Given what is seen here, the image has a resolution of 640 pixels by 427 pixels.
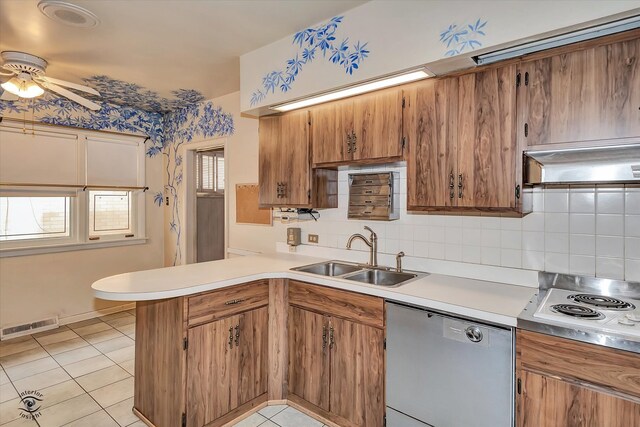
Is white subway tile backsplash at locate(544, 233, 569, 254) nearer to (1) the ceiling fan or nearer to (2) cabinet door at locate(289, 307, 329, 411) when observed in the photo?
(2) cabinet door at locate(289, 307, 329, 411)

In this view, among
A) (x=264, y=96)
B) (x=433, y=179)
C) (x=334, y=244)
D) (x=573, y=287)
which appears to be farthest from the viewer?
(x=334, y=244)

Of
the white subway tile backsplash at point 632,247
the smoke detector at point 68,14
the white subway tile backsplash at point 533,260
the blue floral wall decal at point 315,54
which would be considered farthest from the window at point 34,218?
the white subway tile backsplash at point 632,247

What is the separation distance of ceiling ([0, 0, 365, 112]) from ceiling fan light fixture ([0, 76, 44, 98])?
26 cm

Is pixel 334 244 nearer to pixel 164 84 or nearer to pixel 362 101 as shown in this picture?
pixel 362 101

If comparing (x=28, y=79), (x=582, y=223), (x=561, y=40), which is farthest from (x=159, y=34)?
(x=582, y=223)

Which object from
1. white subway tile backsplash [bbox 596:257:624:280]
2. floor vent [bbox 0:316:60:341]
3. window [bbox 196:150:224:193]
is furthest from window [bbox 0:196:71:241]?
white subway tile backsplash [bbox 596:257:624:280]

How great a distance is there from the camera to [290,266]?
104 inches

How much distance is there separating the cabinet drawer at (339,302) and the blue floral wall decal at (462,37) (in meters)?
1.42

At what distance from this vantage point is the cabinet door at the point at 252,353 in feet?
7.55

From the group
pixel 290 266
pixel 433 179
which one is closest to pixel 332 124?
pixel 433 179

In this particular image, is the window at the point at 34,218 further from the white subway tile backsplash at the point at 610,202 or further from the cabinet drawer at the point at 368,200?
the white subway tile backsplash at the point at 610,202

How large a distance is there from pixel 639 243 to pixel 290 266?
2072 millimetres

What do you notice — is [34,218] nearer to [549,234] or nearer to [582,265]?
[549,234]

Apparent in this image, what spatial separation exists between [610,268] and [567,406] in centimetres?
83
